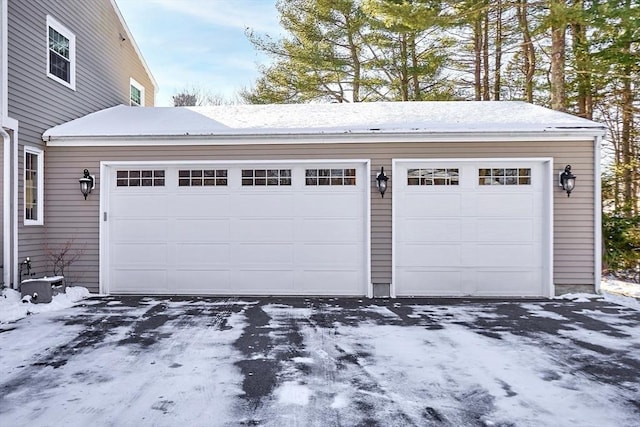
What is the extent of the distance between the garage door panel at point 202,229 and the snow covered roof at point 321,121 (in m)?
1.36

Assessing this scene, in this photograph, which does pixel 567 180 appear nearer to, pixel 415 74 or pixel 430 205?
pixel 430 205

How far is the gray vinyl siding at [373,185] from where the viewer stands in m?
6.70

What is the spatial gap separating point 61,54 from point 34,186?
104 inches

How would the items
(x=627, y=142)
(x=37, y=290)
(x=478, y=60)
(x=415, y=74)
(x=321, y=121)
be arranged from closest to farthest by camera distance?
(x=37, y=290) → (x=321, y=121) → (x=627, y=142) → (x=415, y=74) → (x=478, y=60)

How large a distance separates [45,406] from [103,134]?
194 inches

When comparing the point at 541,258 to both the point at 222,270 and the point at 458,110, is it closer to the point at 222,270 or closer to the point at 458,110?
the point at 458,110

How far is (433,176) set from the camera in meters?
6.88

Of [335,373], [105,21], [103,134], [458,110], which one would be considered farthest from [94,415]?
[105,21]

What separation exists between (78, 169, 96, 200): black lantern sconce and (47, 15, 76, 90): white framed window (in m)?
1.96

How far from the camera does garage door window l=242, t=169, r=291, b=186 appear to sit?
700 centimetres

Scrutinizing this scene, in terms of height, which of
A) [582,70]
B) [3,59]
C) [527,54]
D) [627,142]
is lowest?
[627,142]

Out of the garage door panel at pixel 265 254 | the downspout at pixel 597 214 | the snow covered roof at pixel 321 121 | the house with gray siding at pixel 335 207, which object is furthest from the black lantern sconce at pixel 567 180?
the garage door panel at pixel 265 254

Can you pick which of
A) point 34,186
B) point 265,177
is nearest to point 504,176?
point 265,177

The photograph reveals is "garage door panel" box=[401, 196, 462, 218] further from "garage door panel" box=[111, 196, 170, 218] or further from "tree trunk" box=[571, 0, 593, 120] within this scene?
"tree trunk" box=[571, 0, 593, 120]
